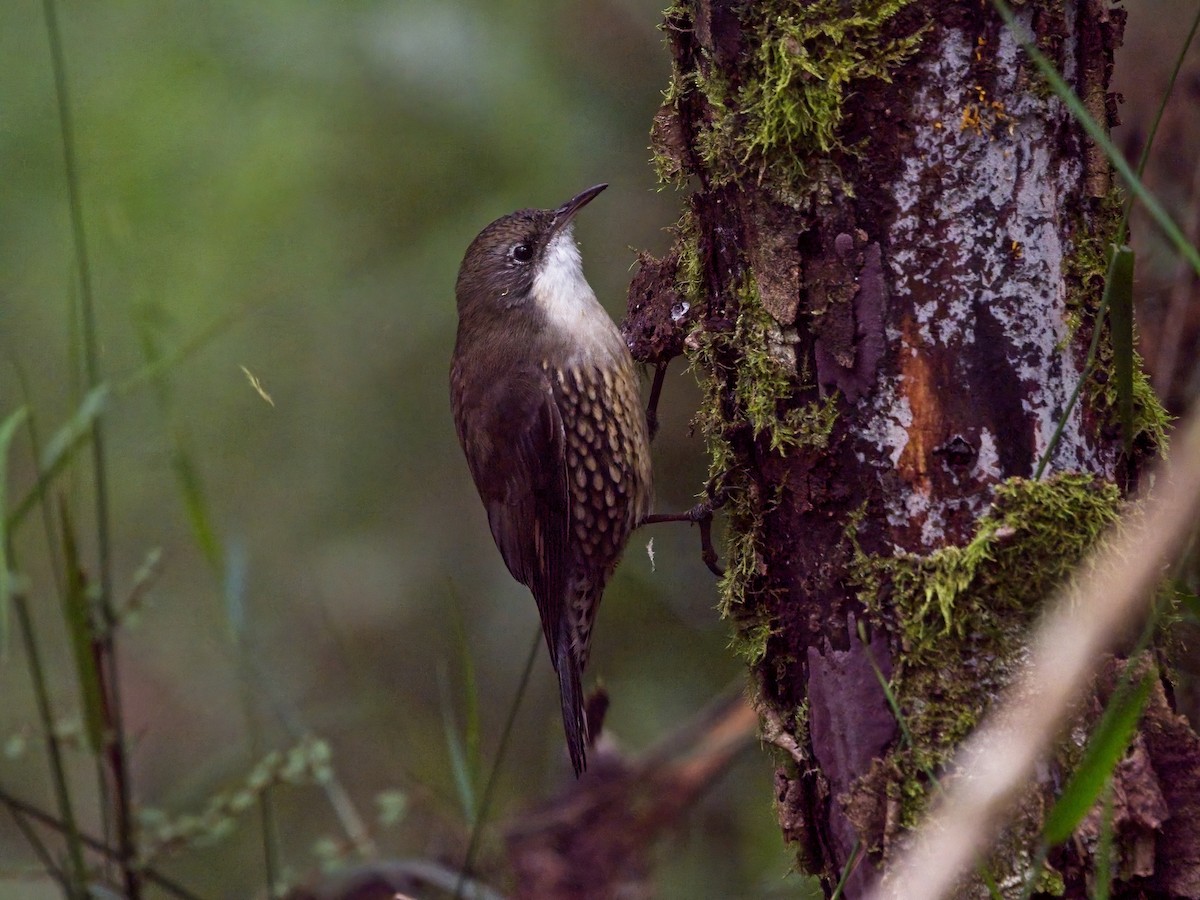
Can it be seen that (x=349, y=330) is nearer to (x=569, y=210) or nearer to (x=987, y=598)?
(x=569, y=210)

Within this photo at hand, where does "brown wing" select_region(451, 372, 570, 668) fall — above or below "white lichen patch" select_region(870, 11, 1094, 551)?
below

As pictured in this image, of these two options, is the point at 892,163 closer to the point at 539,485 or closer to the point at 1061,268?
the point at 1061,268

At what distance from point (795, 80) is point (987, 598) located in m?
0.84

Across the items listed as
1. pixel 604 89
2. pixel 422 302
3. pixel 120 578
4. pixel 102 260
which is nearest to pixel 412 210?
pixel 422 302

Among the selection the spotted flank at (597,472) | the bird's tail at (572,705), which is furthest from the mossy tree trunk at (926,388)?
the spotted flank at (597,472)

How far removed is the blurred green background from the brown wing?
0.72m

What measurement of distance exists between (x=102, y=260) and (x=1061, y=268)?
428 cm

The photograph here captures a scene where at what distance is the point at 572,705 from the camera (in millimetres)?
3322

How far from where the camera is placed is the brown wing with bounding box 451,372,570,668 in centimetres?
342

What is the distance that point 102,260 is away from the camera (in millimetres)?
5039

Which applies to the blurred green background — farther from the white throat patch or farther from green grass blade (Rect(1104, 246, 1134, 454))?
green grass blade (Rect(1104, 246, 1134, 454))

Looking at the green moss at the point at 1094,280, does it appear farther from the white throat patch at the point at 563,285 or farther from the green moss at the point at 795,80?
the white throat patch at the point at 563,285

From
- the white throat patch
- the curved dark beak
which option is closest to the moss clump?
the white throat patch

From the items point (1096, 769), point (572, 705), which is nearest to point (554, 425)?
point (572, 705)
